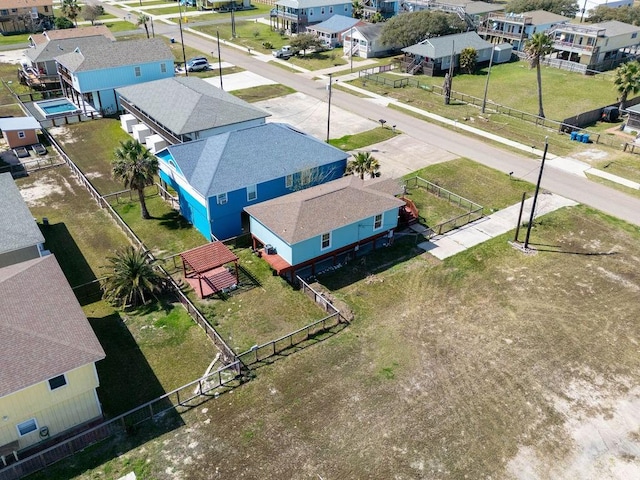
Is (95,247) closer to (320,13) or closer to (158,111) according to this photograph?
(158,111)

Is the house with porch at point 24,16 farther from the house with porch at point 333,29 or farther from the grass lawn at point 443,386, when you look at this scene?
the grass lawn at point 443,386

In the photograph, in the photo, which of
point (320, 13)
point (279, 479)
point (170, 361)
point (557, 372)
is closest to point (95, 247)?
point (170, 361)

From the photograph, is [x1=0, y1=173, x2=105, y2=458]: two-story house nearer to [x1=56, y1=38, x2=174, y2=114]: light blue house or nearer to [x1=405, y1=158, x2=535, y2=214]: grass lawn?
[x1=405, y1=158, x2=535, y2=214]: grass lawn

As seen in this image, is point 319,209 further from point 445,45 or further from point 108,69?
point 445,45

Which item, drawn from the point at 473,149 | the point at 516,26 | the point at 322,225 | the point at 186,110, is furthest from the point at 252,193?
the point at 516,26

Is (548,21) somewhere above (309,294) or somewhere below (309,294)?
above

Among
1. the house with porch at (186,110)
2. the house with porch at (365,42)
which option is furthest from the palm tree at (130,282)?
the house with porch at (365,42)
